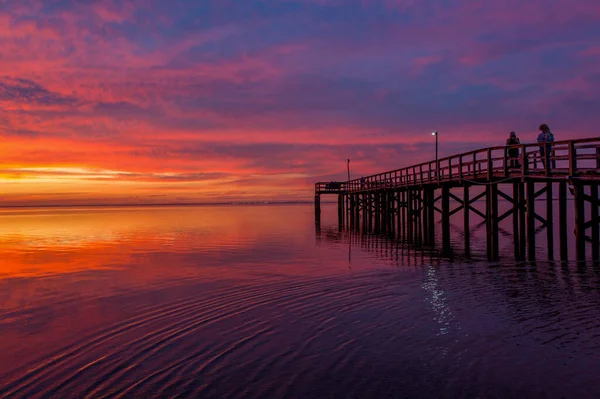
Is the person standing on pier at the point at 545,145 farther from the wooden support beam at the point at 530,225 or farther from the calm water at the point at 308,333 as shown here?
the calm water at the point at 308,333

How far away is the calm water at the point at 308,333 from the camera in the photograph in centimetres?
612

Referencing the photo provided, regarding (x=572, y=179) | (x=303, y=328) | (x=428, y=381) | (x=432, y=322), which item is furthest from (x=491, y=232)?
(x=428, y=381)

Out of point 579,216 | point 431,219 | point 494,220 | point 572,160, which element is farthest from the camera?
point 431,219

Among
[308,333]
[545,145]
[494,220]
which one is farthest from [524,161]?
[308,333]

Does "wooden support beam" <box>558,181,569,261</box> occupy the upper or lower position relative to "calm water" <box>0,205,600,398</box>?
upper

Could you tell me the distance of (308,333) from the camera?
833cm

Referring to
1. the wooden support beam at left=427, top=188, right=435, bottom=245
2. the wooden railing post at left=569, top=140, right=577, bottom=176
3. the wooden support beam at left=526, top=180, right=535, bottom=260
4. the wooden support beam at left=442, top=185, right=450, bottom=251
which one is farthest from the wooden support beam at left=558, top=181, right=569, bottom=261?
the wooden support beam at left=427, top=188, right=435, bottom=245

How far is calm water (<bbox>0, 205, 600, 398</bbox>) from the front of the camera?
6.12 m

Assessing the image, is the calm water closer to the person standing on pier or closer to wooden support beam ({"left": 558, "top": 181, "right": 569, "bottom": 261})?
wooden support beam ({"left": 558, "top": 181, "right": 569, "bottom": 261})

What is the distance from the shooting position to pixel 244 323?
9.12 metres

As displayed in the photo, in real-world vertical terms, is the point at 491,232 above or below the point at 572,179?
below

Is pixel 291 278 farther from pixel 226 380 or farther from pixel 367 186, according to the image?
pixel 367 186

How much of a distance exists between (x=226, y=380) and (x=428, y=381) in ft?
8.36

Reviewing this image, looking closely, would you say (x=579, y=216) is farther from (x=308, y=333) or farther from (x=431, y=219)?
(x=431, y=219)
